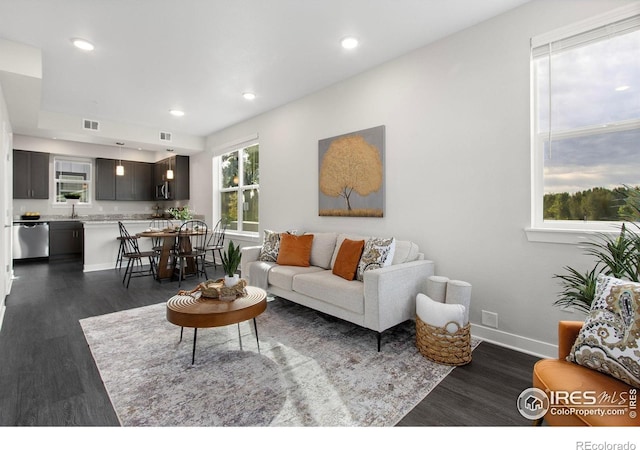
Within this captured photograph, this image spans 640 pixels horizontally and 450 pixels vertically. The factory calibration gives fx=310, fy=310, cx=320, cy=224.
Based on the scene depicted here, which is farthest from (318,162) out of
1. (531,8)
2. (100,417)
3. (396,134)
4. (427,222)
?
(100,417)

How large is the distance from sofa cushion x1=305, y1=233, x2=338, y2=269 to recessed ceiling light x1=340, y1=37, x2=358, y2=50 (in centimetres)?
206

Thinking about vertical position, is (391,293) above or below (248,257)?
below

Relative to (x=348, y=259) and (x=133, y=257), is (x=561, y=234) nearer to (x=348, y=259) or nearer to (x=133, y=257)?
(x=348, y=259)

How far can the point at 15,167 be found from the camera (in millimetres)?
6738

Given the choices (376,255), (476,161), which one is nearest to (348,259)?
(376,255)

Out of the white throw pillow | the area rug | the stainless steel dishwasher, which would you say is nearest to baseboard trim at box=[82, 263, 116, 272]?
the stainless steel dishwasher

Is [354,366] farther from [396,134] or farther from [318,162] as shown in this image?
[318,162]

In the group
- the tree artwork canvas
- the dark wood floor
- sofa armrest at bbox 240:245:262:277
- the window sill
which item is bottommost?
the dark wood floor

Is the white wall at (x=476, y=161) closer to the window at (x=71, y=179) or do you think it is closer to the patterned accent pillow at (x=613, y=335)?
the patterned accent pillow at (x=613, y=335)

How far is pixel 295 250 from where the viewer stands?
12.5 ft

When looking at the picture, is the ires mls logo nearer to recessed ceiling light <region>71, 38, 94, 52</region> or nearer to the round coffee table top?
the round coffee table top

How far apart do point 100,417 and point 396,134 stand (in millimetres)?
3388

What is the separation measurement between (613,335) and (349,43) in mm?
3052

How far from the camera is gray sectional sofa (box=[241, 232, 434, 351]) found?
8.37ft
